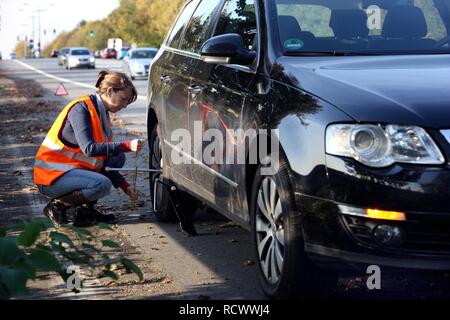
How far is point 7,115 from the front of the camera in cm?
2014

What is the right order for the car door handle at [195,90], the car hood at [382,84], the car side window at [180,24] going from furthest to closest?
the car side window at [180,24], the car door handle at [195,90], the car hood at [382,84]

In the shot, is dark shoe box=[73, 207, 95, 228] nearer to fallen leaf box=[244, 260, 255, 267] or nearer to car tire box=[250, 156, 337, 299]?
fallen leaf box=[244, 260, 255, 267]

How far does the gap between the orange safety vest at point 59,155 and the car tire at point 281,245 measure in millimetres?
2421

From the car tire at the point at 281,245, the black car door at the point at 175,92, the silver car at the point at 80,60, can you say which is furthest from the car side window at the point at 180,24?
the silver car at the point at 80,60

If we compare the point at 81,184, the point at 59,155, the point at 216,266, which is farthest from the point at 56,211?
the point at 216,266

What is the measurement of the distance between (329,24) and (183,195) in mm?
2023

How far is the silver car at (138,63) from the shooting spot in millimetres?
39594

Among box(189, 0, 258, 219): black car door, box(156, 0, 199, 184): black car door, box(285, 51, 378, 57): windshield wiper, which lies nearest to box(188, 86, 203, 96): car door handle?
box(189, 0, 258, 219): black car door

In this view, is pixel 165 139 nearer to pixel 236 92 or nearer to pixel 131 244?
pixel 131 244

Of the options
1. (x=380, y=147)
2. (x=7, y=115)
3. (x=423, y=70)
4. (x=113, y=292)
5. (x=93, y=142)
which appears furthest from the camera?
(x=7, y=115)

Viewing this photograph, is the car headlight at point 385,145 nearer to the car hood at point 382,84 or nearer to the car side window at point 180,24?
the car hood at point 382,84

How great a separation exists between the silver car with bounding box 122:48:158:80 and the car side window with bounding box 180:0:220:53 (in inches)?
1276

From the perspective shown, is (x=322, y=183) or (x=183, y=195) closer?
(x=322, y=183)
